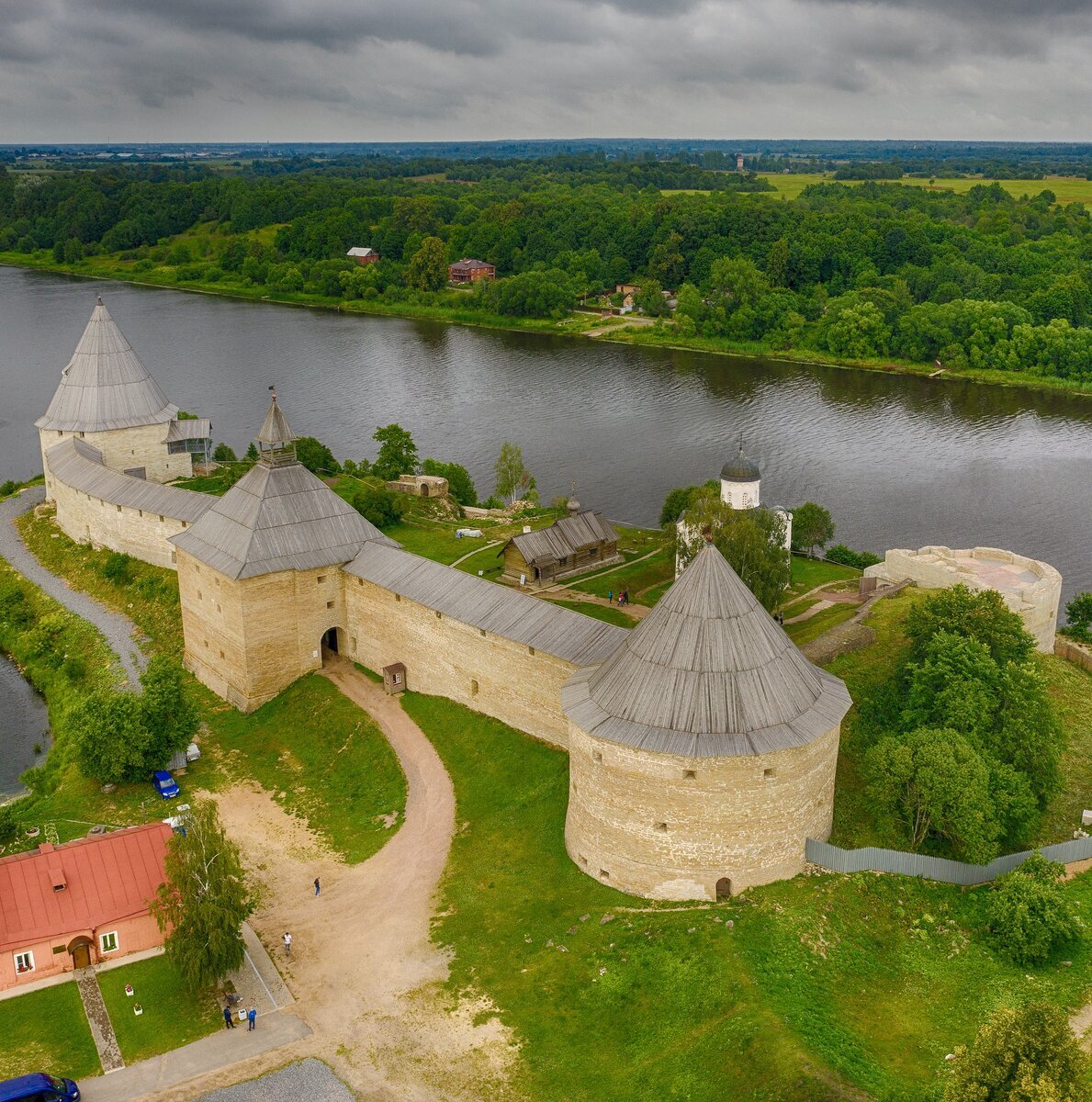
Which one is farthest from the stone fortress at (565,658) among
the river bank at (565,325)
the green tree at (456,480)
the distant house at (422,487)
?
the river bank at (565,325)

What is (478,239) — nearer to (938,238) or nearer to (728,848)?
(938,238)

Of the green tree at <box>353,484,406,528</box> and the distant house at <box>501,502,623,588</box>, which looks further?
the green tree at <box>353,484,406,528</box>

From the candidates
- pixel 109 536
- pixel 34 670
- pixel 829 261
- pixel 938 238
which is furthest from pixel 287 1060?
pixel 938 238

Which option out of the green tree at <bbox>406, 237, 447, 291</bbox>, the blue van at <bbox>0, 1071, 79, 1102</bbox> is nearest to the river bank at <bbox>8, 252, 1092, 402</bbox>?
the green tree at <bbox>406, 237, 447, 291</bbox>

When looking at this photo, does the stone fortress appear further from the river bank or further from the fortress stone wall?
the river bank

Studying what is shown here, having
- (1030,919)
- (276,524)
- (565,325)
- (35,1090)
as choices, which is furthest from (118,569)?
(565,325)
